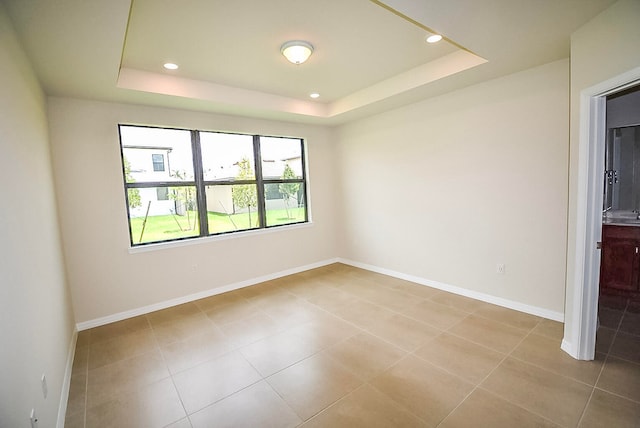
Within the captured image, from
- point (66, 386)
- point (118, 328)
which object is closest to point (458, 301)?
point (66, 386)

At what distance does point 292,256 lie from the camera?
494cm

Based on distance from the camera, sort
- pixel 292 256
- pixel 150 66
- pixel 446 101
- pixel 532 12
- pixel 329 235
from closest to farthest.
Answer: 1. pixel 532 12
2. pixel 150 66
3. pixel 446 101
4. pixel 292 256
5. pixel 329 235

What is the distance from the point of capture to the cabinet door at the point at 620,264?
3127 mm

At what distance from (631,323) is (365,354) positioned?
2635 millimetres

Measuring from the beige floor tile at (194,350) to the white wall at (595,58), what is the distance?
3.05 metres

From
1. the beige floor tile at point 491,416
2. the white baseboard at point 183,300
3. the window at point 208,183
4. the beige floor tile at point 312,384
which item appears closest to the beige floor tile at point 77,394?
the white baseboard at point 183,300

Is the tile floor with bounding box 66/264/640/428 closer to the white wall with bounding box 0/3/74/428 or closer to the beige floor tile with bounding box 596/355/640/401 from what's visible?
the beige floor tile with bounding box 596/355/640/401

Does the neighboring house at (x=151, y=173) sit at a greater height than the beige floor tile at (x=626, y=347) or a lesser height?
greater

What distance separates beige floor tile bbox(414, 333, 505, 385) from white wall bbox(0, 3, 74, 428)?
8.31 ft

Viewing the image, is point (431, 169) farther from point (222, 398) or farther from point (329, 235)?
point (222, 398)

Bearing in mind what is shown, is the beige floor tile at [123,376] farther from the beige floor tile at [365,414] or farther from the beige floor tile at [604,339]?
the beige floor tile at [604,339]

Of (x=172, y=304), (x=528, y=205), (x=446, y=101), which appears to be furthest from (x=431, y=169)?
(x=172, y=304)

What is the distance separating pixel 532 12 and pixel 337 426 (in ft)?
9.96

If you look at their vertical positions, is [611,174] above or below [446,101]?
below
